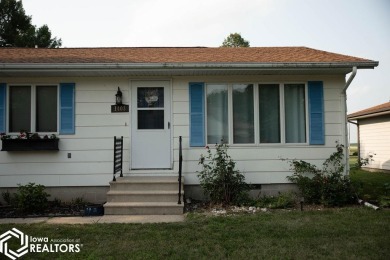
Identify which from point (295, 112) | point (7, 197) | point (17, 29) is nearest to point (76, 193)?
point (7, 197)

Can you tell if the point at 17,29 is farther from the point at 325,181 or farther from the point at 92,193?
the point at 325,181

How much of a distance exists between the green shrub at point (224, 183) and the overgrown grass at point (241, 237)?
0.79 m

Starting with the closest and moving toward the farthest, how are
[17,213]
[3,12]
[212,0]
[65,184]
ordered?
[17,213] < [65,184] < [212,0] < [3,12]

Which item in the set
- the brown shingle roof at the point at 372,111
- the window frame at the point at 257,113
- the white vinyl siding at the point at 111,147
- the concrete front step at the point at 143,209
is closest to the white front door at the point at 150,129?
the white vinyl siding at the point at 111,147

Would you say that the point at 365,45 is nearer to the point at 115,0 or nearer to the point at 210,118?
the point at 210,118

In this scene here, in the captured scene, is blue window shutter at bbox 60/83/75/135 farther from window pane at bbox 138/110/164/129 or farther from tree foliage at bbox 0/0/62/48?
tree foliage at bbox 0/0/62/48

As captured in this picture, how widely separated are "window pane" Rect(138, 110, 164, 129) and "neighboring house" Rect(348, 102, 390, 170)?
28.7 ft

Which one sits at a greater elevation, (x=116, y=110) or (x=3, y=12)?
(x=3, y=12)

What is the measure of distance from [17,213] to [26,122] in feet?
6.21

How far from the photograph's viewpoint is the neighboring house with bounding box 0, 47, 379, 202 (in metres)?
5.88

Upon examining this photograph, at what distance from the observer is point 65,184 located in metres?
5.89

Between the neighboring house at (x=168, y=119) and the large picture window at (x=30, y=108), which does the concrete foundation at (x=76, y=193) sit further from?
the large picture window at (x=30, y=108)

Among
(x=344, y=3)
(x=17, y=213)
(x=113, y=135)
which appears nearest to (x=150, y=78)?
(x=113, y=135)

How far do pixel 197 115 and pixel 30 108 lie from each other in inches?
140
